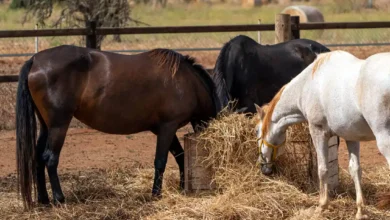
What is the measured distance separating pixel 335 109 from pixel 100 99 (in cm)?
215

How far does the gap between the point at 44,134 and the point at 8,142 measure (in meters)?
2.89

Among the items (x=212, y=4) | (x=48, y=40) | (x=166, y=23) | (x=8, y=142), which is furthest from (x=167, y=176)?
(x=212, y=4)

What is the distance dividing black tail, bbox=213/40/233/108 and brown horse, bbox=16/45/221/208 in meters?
0.10

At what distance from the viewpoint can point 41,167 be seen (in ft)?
21.7

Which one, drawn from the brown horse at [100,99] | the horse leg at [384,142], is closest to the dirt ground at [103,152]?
the brown horse at [100,99]

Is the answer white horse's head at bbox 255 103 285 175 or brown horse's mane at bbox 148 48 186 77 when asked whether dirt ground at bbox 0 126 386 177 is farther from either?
white horse's head at bbox 255 103 285 175

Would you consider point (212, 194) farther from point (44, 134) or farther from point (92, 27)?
point (92, 27)

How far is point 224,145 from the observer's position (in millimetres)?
6605

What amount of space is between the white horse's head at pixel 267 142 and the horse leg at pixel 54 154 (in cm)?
173

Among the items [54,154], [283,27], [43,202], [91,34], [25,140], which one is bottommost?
[43,202]

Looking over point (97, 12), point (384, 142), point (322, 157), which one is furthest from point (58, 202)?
Result: point (97, 12)

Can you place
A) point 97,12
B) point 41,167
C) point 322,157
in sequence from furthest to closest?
point 97,12 → point 41,167 → point 322,157

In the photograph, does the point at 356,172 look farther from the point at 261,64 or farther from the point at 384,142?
the point at 261,64

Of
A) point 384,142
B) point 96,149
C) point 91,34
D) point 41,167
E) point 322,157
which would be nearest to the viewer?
point 384,142
